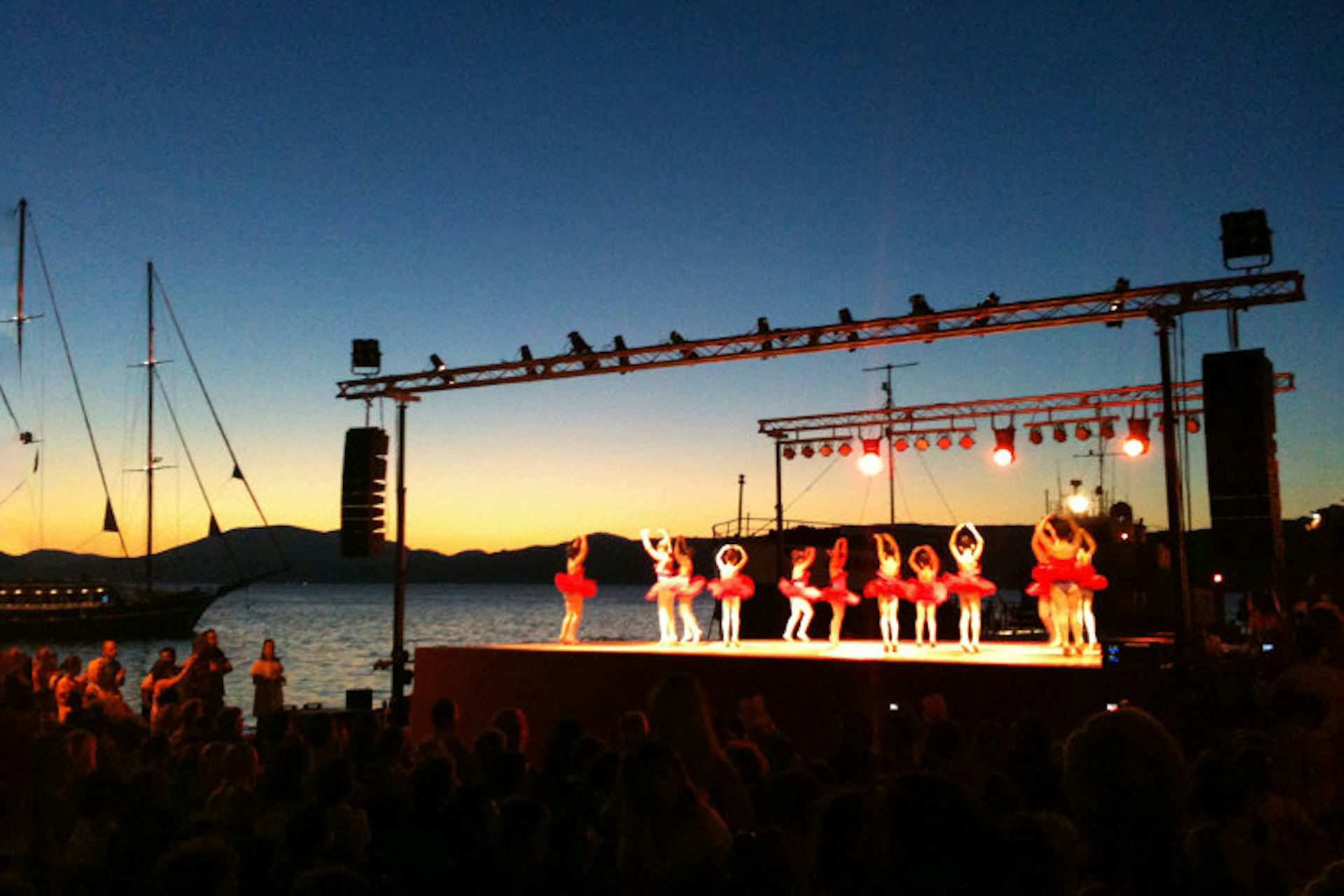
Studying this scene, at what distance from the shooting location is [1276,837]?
3748 millimetres

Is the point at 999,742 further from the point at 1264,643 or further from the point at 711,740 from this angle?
the point at 1264,643

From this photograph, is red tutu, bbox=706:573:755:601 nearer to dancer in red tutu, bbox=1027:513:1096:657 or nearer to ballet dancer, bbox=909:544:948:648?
ballet dancer, bbox=909:544:948:648

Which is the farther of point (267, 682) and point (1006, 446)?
point (1006, 446)

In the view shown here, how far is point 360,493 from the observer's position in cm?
1461

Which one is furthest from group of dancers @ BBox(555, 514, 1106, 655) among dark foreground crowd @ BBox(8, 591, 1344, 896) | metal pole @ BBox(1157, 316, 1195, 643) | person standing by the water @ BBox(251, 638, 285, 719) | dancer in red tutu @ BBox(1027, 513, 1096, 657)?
dark foreground crowd @ BBox(8, 591, 1344, 896)

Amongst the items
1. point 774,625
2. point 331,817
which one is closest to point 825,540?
point 774,625

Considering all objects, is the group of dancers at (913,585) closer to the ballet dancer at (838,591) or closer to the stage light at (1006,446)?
the ballet dancer at (838,591)

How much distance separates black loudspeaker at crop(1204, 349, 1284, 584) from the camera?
9164 millimetres

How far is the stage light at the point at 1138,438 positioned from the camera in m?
16.1

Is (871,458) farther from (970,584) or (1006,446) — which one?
(970,584)

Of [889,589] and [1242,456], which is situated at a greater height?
[1242,456]

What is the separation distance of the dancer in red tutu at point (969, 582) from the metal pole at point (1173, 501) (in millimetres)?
2902

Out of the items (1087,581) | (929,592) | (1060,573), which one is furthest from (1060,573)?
(929,592)

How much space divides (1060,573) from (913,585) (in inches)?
76.0
